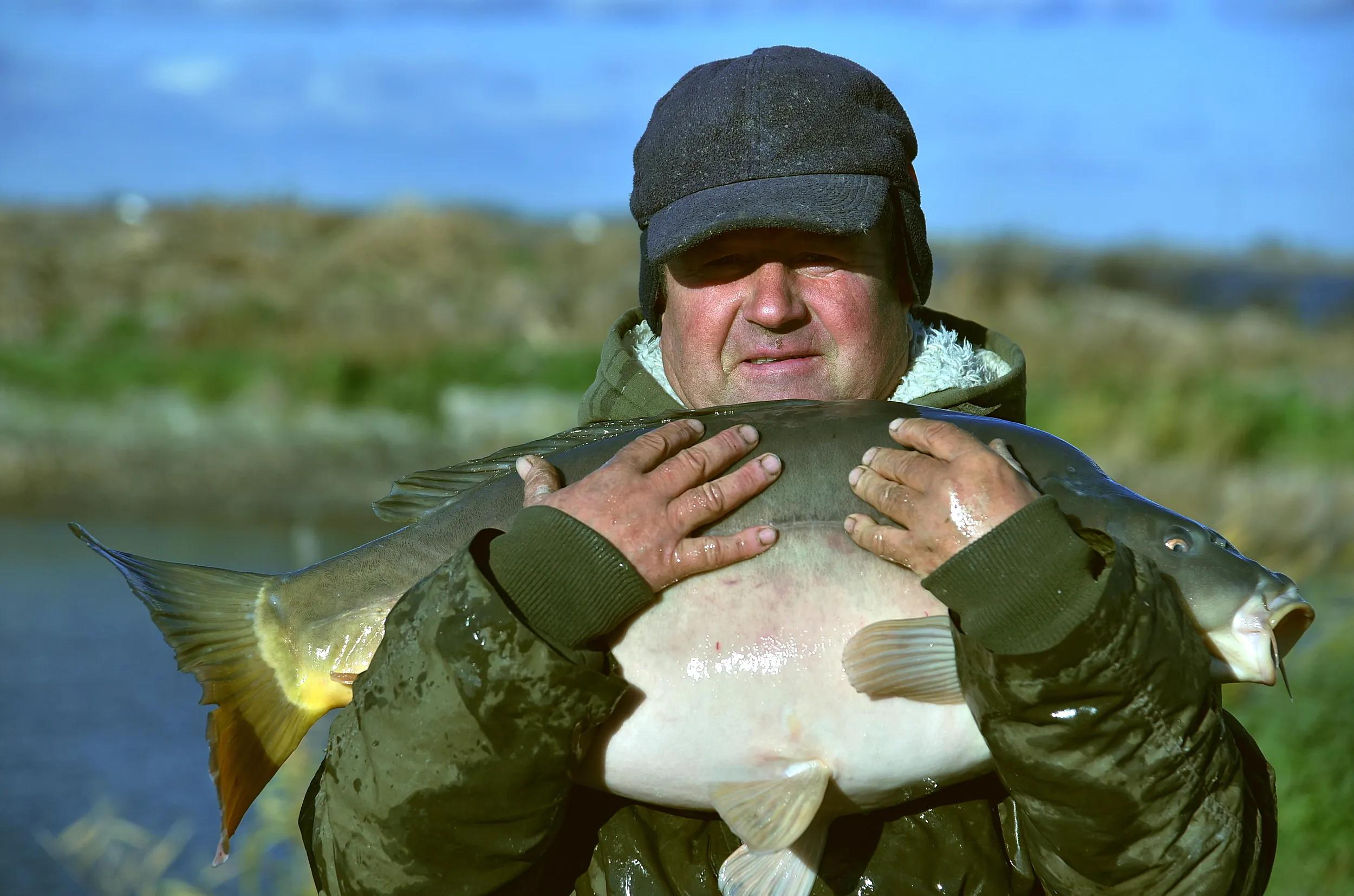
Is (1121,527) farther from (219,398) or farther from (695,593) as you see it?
(219,398)

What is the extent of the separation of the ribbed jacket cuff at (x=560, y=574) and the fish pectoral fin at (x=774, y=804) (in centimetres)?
33

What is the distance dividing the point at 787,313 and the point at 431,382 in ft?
48.8

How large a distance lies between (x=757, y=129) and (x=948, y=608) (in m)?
1.04

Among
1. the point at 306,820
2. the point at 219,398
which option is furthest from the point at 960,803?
the point at 219,398

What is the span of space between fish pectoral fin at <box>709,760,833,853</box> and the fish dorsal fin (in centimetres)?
67

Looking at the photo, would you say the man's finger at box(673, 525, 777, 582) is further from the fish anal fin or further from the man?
the fish anal fin

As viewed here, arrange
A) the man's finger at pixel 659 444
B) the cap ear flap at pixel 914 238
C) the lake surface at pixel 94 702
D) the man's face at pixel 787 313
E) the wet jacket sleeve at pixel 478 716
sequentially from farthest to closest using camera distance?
the lake surface at pixel 94 702 → the cap ear flap at pixel 914 238 → the man's face at pixel 787 313 → the man's finger at pixel 659 444 → the wet jacket sleeve at pixel 478 716

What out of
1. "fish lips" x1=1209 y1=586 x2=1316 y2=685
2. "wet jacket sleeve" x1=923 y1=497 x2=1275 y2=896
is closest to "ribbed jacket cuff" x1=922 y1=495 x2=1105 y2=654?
"wet jacket sleeve" x1=923 y1=497 x2=1275 y2=896

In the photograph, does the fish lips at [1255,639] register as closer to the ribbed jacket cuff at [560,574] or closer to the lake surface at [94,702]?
the ribbed jacket cuff at [560,574]

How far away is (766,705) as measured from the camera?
6.96 feet

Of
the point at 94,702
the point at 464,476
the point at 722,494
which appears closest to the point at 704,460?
the point at 722,494

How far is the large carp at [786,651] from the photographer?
2084mm

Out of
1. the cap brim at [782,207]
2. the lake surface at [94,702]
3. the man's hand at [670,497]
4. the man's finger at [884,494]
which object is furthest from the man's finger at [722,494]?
the lake surface at [94,702]

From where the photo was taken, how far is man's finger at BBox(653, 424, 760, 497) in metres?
2.13
